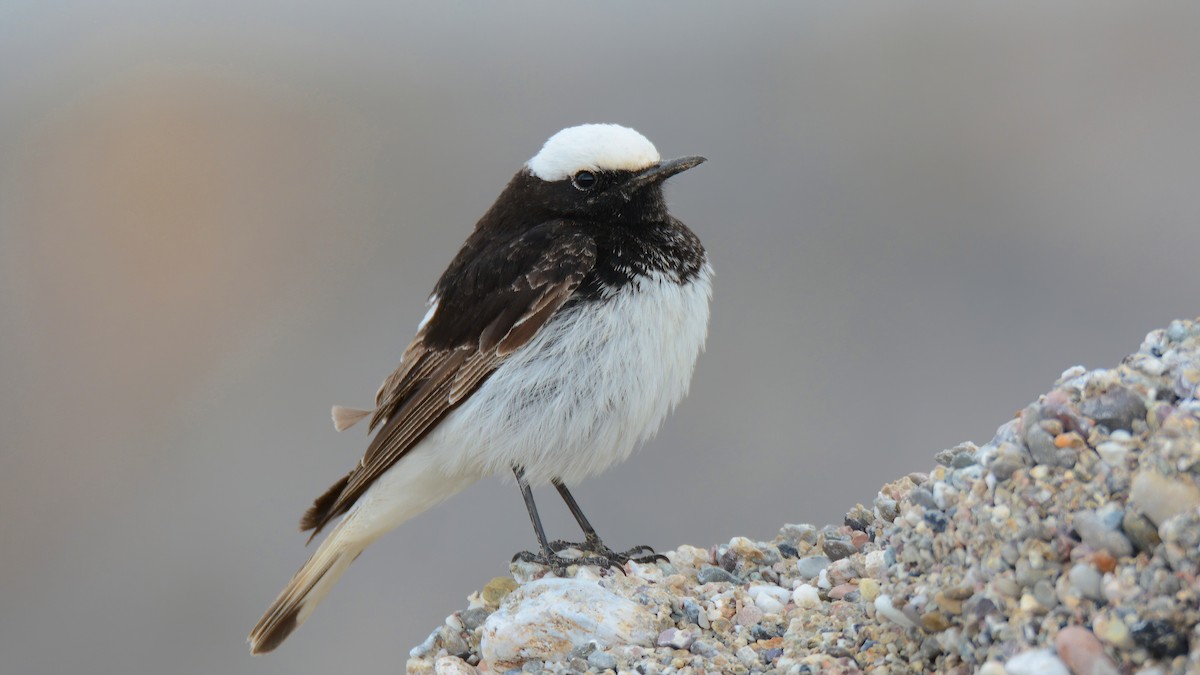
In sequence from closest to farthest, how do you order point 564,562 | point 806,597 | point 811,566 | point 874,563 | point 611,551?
point 806,597 < point 874,563 < point 811,566 < point 564,562 < point 611,551

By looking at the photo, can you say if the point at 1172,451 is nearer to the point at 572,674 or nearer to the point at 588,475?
the point at 572,674

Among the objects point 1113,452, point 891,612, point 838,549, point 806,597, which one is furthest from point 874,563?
point 1113,452

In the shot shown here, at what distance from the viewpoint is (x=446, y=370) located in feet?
18.5

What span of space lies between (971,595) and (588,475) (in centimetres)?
271

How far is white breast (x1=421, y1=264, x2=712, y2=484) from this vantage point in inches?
211

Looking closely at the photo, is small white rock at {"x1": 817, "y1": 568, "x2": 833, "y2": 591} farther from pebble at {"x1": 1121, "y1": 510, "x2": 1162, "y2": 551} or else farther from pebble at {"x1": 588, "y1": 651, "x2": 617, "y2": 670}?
pebble at {"x1": 1121, "y1": 510, "x2": 1162, "y2": 551}

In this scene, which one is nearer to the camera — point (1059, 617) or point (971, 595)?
point (1059, 617)

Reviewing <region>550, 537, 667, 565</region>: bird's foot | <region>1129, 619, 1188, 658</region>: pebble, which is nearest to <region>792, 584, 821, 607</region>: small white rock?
<region>550, 537, 667, 565</region>: bird's foot

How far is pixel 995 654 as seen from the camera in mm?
3107

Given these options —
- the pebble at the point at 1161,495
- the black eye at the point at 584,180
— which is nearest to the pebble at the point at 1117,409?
the pebble at the point at 1161,495

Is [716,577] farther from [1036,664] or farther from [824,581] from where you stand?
[1036,664]

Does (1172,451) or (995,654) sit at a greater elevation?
(1172,451)

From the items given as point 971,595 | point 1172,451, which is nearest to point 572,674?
point 971,595

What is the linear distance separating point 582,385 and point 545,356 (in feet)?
0.69
